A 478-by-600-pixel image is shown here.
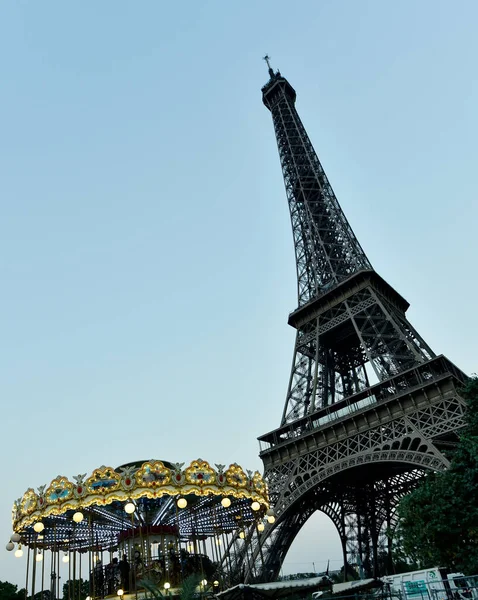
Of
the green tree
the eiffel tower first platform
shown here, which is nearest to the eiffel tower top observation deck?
the eiffel tower first platform

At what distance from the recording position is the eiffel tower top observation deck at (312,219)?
3656 centimetres

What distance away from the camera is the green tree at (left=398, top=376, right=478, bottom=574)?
1409 cm

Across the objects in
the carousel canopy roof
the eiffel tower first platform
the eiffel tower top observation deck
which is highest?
the eiffel tower top observation deck

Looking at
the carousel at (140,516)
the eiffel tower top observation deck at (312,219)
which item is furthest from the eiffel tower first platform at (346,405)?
the carousel at (140,516)

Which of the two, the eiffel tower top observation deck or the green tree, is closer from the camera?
the green tree

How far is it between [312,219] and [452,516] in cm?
2853

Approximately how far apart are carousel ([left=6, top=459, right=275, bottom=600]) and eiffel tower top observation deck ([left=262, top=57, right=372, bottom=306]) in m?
21.3

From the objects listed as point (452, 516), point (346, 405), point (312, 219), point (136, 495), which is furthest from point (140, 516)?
point (312, 219)

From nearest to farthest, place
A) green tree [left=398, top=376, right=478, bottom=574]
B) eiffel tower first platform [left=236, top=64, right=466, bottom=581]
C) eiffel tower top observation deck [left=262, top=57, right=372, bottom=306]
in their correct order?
green tree [left=398, top=376, right=478, bottom=574] → eiffel tower first platform [left=236, top=64, right=466, bottom=581] → eiffel tower top observation deck [left=262, top=57, right=372, bottom=306]

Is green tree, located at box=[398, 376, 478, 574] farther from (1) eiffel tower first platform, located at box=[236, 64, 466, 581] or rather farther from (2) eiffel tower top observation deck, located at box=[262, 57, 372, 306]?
(2) eiffel tower top observation deck, located at box=[262, 57, 372, 306]

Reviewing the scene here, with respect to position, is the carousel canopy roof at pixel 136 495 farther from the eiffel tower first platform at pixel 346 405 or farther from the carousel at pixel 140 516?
the eiffel tower first platform at pixel 346 405

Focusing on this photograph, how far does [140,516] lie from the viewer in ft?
48.3

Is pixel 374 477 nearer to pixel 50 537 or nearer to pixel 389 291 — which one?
A: pixel 389 291

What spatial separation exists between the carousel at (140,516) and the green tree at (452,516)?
4565 millimetres
